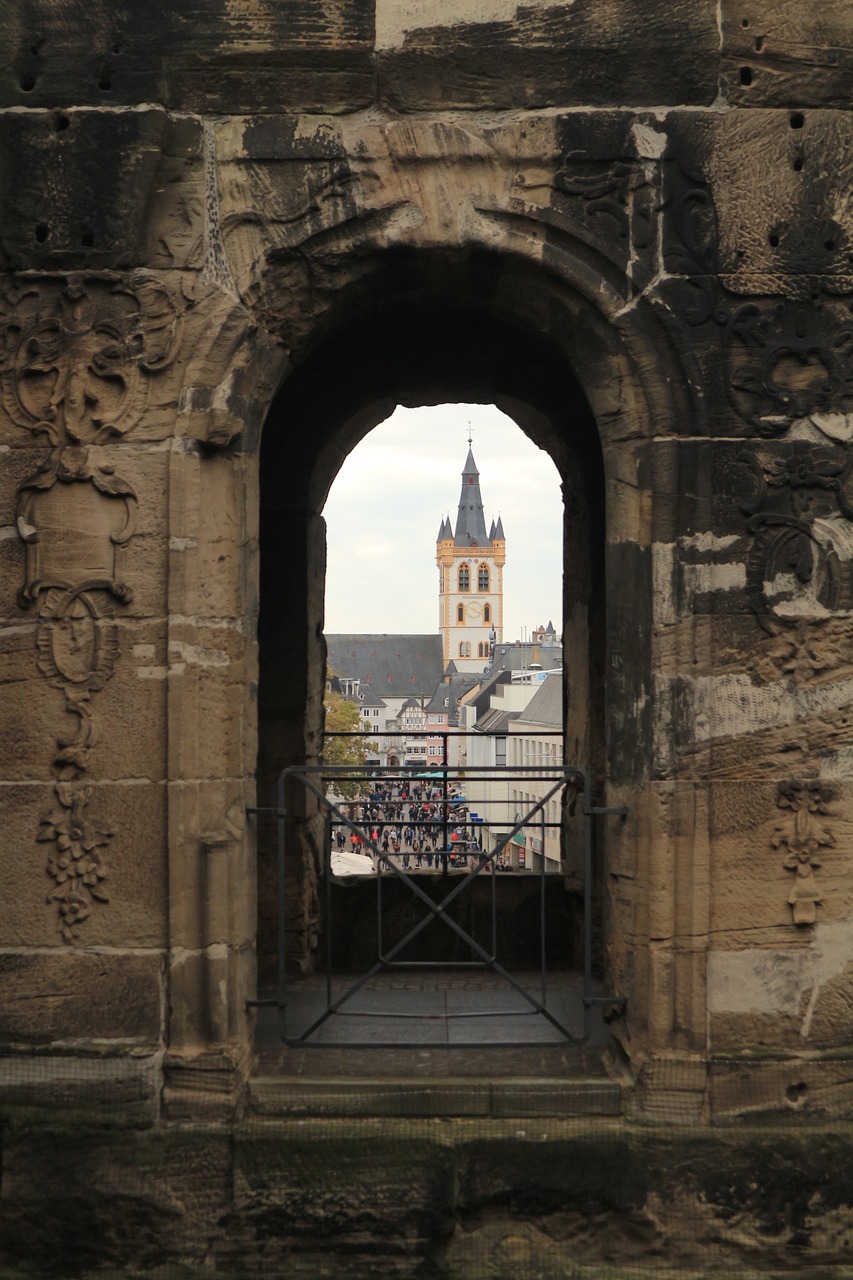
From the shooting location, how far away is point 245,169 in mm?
4664

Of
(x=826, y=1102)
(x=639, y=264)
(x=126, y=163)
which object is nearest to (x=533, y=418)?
(x=639, y=264)

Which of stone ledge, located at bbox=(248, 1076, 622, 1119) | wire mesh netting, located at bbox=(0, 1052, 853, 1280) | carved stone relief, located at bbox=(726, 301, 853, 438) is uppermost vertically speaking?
carved stone relief, located at bbox=(726, 301, 853, 438)

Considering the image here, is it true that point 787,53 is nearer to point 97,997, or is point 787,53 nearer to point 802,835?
point 802,835

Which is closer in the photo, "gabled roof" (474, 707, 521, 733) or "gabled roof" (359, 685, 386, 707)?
"gabled roof" (474, 707, 521, 733)

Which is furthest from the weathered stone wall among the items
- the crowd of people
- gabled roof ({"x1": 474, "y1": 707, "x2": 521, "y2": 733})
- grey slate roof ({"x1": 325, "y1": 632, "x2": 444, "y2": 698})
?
grey slate roof ({"x1": 325, "y1": 632, "x2": 444, "y2": 698})

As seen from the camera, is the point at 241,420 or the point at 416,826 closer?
the point at 241,420

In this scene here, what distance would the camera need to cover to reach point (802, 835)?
4.62 metres

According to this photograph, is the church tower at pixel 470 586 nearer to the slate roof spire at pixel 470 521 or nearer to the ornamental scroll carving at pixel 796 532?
the slate roof spire at pixel 470 521

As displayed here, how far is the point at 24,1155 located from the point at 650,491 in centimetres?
325

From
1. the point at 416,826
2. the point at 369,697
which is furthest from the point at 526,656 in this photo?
the point at 416,826

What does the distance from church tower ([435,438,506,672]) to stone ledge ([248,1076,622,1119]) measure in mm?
104855

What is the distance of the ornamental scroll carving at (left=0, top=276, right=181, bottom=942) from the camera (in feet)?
15.2

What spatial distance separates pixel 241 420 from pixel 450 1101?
2.58 metres

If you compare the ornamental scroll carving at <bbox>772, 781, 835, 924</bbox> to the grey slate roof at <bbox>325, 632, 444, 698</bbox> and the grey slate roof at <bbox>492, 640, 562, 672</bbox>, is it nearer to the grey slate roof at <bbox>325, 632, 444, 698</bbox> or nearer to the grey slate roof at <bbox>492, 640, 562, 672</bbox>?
the grey slate roof at <bbox>492, 640, 562, 672</bbox>
